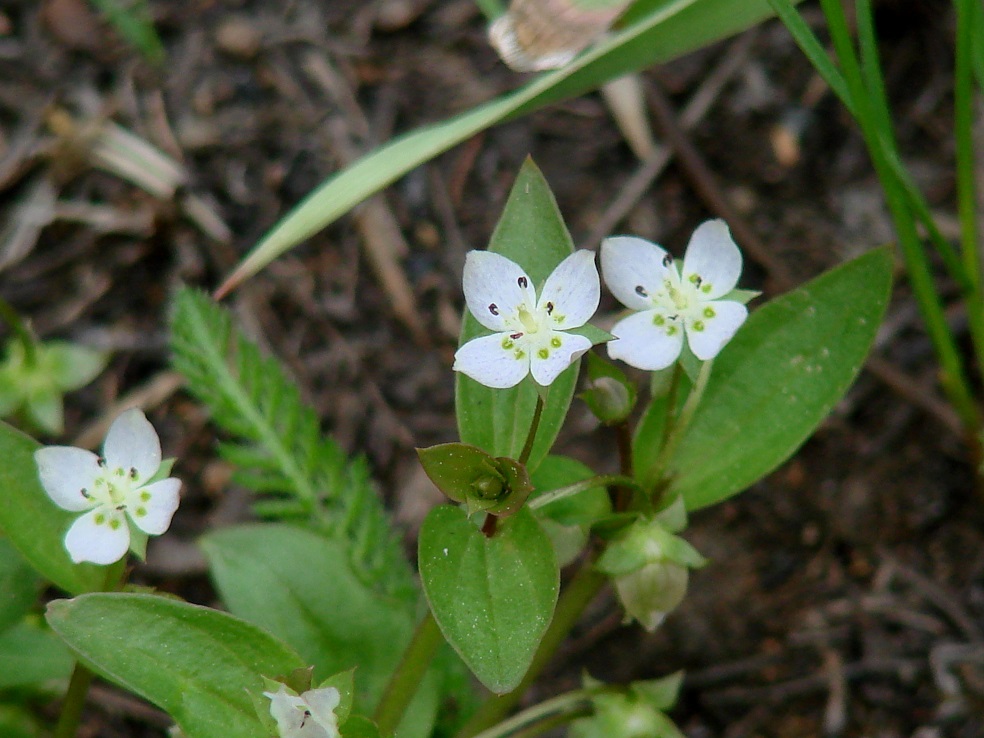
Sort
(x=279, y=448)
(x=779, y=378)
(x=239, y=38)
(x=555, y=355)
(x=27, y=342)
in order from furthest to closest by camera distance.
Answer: (x=239, y=38) < (x=27, y=342) < (x=279, y=448) < (x=779, y=378) < (x=555, y=355)

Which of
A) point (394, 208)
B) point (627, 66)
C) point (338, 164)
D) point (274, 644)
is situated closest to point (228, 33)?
point (338, 164)

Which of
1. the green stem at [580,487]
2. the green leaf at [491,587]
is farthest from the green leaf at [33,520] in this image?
the green stem at [580,487]

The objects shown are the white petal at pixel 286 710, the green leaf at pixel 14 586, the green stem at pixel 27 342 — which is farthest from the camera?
the green stem at pixel 27 342

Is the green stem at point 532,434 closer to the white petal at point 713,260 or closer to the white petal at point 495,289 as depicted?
the white petal at point 495,289

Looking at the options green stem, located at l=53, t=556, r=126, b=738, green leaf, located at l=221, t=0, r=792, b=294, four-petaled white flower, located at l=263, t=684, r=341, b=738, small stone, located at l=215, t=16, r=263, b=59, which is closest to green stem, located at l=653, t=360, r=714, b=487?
green leaf, located at l=221, t=0, r=792, b=294

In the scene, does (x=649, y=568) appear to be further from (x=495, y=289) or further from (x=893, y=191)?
(x=893, y=191)

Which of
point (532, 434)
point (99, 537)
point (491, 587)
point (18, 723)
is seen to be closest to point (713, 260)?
point (532, 434)

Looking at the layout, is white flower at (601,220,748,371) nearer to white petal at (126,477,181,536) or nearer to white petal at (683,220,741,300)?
white petal at (683,220,741,300)
